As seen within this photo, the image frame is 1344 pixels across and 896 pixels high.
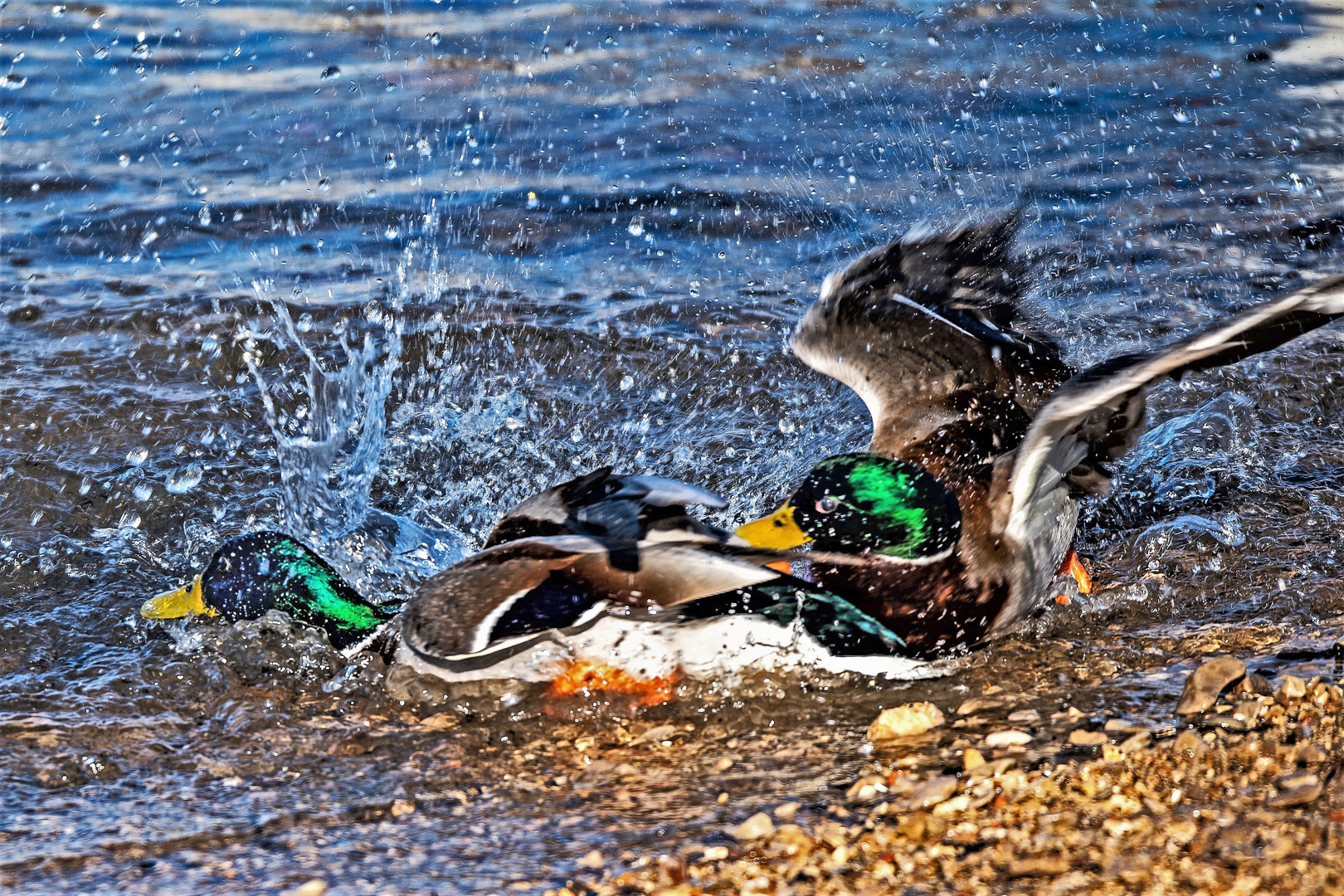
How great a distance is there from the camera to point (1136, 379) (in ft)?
10.3

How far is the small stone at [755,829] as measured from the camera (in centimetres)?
251

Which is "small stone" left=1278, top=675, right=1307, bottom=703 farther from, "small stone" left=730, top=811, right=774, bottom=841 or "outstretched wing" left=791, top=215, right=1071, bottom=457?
"outstretched wing" left=791, top=215, right=1071, bottom=457

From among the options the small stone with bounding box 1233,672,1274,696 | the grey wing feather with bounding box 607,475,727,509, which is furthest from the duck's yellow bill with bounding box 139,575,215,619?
the small stone with bounding box 1233,672,1274,696

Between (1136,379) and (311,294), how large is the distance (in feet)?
13.6

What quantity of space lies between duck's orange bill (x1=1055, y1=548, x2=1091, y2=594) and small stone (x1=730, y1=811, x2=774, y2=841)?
1540 millimetres

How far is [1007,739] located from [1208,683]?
447 millimetres

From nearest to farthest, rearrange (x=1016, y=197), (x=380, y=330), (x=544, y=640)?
(x=544, y=640), (x=380, y=330), (x=1016, y=197)

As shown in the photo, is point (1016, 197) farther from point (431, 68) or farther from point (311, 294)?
point (431, 68)

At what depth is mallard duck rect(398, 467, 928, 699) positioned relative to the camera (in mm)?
3336

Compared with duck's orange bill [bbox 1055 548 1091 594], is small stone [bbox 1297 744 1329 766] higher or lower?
higher

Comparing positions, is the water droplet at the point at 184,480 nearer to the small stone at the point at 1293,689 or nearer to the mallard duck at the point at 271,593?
the mallard duck at the point at 271,593

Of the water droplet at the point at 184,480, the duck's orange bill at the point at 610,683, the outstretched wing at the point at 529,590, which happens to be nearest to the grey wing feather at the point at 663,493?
the outstretched wing at the point at 529,590

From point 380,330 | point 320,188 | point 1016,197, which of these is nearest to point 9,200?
point 320,188

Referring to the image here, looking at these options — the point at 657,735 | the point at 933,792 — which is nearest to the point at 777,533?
the point at 657,735
